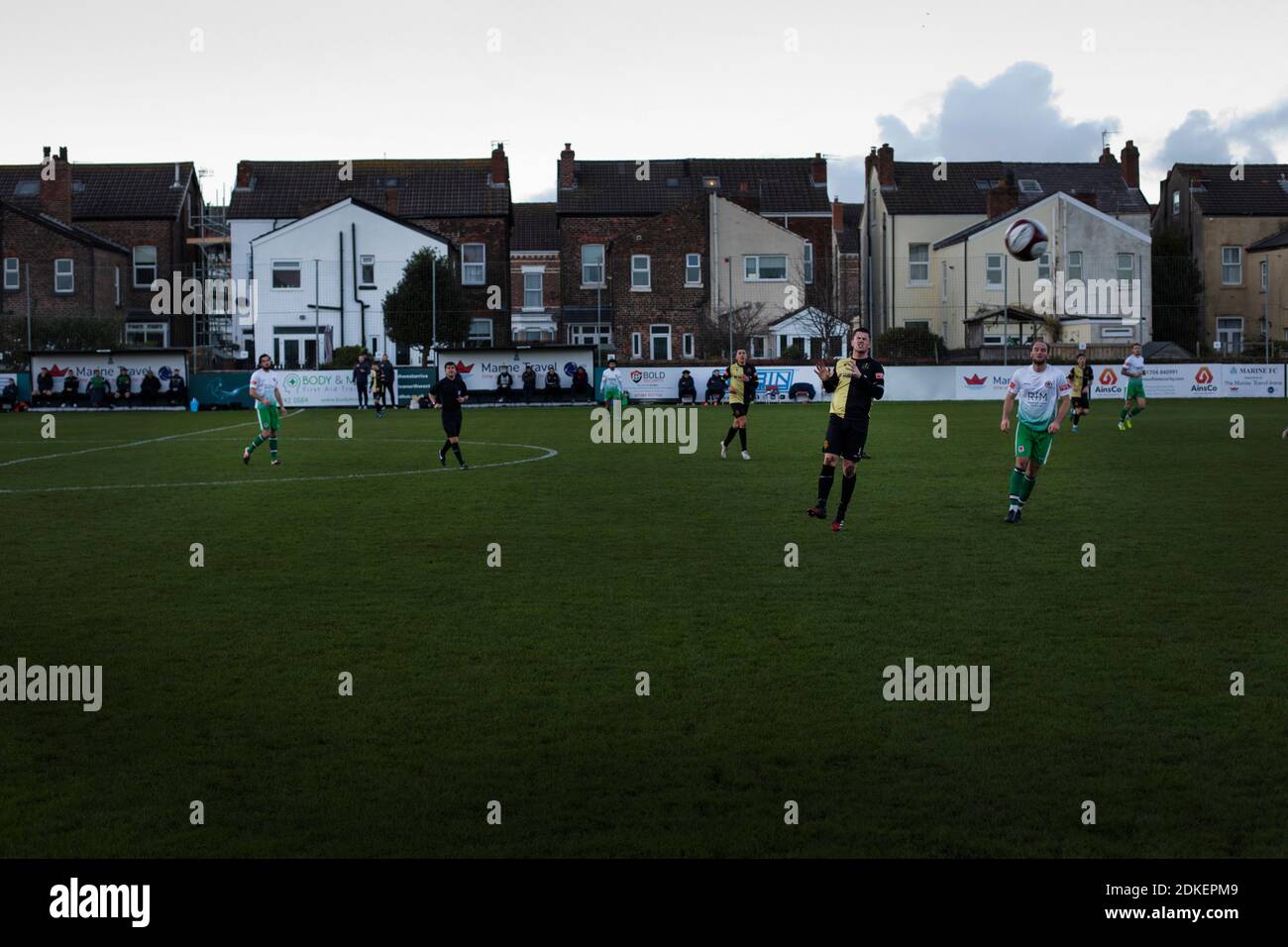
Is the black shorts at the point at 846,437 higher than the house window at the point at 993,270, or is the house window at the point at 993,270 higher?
the house window at the point at 993,270

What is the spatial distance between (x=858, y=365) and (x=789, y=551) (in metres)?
3.19

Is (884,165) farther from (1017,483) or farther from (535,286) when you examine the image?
(1017,483)

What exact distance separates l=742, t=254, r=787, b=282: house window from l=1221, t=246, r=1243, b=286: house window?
911 inches

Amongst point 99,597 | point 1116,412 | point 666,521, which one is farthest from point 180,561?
point 1116,412

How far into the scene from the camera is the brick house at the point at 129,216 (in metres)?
70.3

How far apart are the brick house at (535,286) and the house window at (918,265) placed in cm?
1911

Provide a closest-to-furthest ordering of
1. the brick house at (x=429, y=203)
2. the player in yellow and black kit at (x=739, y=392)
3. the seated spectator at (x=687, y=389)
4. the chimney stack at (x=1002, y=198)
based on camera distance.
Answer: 1. the player in yellow and black kit at (x=739, y=392)
2. the seated spectator at (x=687, y=389)
3. the chimney stack at (x=1002, y=198)
4. the brick house at (x=429, y=203)

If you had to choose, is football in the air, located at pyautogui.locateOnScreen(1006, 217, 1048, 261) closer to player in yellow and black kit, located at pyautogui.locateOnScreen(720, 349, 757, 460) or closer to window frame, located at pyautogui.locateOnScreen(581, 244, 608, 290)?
player in yellow and black kit, located at pyautogui.locateOnScreen(720, 349, 757, 460)

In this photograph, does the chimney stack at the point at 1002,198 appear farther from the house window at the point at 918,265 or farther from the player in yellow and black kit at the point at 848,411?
the player in yellow and black kit at the point at 848,411

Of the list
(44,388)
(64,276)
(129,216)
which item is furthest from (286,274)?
(44,388)

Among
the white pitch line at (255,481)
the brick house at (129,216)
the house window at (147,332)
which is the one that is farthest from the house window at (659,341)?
the white pitch line at (255,481)

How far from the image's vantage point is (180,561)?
13.5m
